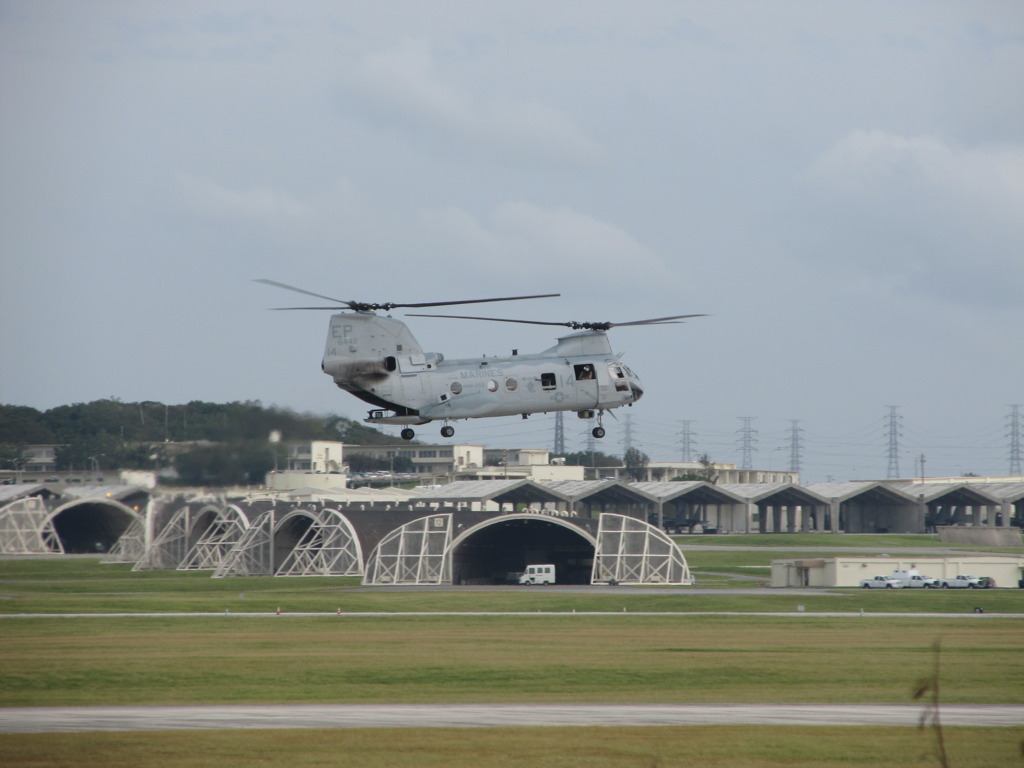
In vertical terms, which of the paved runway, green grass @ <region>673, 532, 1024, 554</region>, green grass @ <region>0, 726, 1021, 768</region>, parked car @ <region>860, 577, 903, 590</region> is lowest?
green grass @ <region>673, 532, 1024, 554</region>

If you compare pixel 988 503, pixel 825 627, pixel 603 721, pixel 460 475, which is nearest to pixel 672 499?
pixel 460 475

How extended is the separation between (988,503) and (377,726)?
551 ft

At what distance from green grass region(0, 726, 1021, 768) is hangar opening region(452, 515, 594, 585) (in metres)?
78.2

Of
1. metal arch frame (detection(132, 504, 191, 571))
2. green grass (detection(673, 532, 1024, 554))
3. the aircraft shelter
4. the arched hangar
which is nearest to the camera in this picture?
the arched hangar

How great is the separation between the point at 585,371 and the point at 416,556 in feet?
183

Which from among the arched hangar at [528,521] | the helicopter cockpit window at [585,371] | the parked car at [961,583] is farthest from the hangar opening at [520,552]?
the helicopter cockpit window at [585,371]

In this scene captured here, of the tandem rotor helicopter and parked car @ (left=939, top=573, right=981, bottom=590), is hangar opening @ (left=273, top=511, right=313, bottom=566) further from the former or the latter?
the tandem rotor helicopter

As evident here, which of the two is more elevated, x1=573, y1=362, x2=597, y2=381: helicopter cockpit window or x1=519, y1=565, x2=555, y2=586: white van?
x1=573, y1=362, x2=597, y2=381: helicopter cockpit window

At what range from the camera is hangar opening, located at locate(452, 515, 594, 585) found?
11181cm

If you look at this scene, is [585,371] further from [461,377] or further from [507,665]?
[507,665]

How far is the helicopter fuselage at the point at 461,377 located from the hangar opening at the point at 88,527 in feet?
350

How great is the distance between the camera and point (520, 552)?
377 feet

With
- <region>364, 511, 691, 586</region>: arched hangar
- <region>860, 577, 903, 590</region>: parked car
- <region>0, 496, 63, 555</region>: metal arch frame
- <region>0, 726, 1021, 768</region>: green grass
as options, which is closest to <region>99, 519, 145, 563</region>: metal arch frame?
<region>0, 496, 63, 555</region>: metal arch frame

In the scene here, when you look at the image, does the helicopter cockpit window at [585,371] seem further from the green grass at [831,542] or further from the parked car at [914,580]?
the green grass at [831,542]
